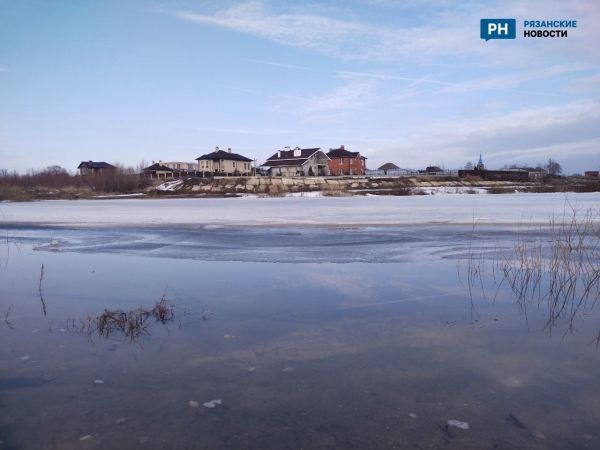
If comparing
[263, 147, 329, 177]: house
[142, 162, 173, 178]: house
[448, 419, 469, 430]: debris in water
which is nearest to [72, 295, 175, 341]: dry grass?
[448, 419, 469, 430]: debris in water

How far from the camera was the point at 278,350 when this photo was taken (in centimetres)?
472

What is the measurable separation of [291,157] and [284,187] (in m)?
20.8

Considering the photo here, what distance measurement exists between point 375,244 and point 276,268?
3714mm

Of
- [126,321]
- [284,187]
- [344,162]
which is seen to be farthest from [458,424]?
[344,162]

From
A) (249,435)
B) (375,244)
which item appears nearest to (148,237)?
(375,244)

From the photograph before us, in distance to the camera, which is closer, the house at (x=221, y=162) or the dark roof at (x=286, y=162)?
the dark roof at (x=286, y=162)

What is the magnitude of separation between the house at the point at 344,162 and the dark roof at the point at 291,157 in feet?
14.8

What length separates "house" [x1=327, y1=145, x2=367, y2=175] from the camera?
238 feet

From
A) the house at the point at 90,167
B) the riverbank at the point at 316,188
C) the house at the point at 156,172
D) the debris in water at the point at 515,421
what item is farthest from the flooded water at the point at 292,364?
the house at the point at 90,167

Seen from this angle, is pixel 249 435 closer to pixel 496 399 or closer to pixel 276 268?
pixel 496 399

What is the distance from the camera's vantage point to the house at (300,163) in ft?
220

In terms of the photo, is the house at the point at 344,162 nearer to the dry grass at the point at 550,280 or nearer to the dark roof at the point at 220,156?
the dark roof at the point at 220,156

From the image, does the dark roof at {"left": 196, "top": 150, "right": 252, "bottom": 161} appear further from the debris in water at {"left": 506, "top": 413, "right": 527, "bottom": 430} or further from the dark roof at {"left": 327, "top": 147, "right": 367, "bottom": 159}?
the debris in water at {"left": 506, "top": 413, "right": 527, "bottom": 430}

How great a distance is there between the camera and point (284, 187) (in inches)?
1976
